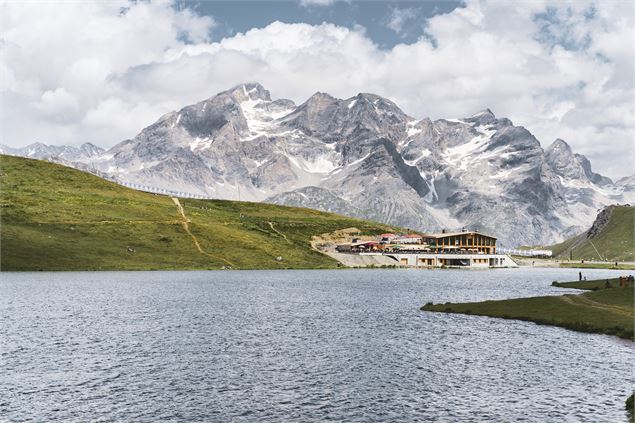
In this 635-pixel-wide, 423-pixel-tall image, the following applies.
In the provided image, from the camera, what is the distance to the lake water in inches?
1925

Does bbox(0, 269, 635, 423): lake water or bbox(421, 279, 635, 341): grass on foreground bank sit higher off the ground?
bbox(421, 279, 635, 341): grass on foreground bank

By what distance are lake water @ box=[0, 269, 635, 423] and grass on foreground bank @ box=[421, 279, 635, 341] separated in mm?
3686

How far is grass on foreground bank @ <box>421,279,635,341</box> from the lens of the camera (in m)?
84.9

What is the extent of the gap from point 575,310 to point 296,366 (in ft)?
179

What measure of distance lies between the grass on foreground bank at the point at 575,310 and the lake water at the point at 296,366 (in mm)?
3686

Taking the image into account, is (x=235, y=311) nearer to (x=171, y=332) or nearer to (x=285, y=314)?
(x=285, y=314)

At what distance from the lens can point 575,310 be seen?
3873 inches

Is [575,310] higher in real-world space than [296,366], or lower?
higher

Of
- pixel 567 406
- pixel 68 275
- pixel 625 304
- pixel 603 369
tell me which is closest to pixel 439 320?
pixel 625 304

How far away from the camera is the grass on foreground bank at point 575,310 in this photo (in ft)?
279

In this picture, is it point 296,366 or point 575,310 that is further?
point 575,310

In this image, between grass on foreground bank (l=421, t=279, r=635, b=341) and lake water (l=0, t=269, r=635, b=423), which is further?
grass on foreground bank (l=421, t=279, r=635, b=341)

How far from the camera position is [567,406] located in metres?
49.0

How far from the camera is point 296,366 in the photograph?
64312 mm
